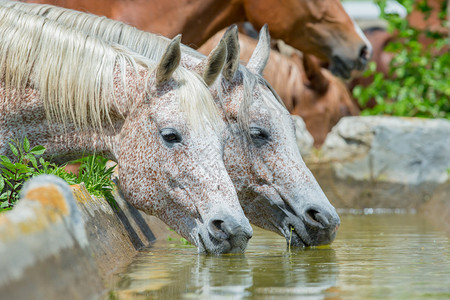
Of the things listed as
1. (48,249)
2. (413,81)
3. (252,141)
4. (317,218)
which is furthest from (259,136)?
(413,81)

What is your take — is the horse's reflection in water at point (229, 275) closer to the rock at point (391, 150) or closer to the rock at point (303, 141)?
the rock at point (303, 141)

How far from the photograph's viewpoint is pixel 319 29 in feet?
23.7

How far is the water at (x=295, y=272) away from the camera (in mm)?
2523

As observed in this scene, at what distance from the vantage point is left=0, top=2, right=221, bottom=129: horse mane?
411cm

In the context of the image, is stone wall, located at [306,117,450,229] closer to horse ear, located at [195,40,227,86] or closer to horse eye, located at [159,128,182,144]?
horse ear, located at [195,40,227,86]

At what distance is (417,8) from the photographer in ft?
36.0

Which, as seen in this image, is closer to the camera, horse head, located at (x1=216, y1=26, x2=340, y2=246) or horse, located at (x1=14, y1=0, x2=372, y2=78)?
horse head, located at (x1=216, y1=26, x2=340, y2=246)

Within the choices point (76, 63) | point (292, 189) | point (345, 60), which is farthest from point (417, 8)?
point (76, 63)

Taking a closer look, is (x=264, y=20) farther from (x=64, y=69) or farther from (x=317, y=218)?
(x=64, y=69)

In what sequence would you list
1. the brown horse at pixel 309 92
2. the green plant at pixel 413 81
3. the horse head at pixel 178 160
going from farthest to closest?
Answer: the brown horse at pixel 309 92
the green plant at pixel 413 81
the horse head at pixel 178 160

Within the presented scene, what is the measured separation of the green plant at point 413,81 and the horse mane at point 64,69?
6.78 meters

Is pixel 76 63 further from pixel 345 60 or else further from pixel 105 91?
pixel 345 60

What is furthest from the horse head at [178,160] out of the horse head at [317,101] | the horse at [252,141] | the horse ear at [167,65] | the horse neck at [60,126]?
the horse head at [317,101]

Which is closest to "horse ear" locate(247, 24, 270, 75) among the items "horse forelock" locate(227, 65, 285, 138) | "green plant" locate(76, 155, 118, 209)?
"horse forelock" locate(227, 65, 285, 138)
